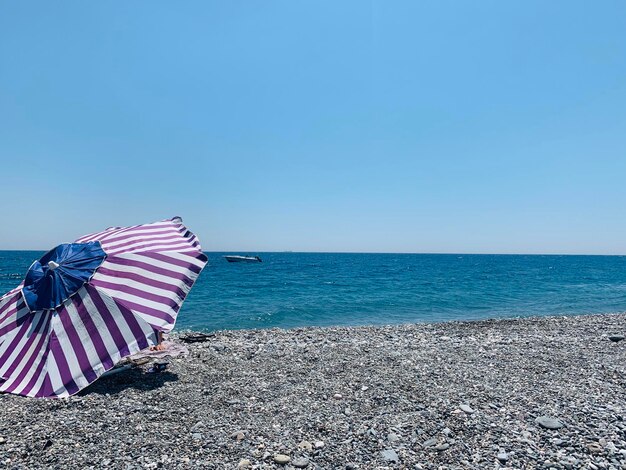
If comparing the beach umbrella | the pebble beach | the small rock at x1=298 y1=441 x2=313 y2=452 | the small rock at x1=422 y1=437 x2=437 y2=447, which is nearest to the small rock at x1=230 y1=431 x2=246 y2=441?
the pebble beach

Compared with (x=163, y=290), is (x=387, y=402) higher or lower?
lower

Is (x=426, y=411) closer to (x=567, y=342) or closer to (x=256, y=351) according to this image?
(x=256, y=351)

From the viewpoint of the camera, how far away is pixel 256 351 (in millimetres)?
8453

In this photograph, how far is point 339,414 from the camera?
5.15 meters

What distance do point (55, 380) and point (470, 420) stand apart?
5.26 m

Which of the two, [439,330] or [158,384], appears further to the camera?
[439,330]

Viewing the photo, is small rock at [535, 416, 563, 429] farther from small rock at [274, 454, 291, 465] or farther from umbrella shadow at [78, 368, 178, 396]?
umbrella shadow at [78, 368, 178, 396]

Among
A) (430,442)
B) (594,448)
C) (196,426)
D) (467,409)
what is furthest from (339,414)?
(594,448)

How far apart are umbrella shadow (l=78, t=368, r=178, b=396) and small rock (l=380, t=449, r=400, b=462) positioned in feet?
11.8

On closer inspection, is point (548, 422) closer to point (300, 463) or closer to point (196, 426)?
point (300, 463)

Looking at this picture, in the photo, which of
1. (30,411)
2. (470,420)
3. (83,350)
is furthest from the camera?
(83,350)

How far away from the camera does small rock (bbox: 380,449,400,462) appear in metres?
4.12

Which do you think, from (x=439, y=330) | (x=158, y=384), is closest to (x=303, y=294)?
(x=439, y=330)

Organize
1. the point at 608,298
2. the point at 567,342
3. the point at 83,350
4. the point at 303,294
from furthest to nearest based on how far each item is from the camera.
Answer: the point at 303,294 → the point at 608,298 → the point at 567,342 → the point at 83,350
